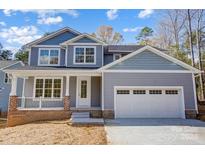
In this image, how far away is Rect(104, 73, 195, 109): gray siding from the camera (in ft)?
40.4

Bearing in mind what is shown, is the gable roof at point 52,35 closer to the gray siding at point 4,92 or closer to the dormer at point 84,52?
the dormer at point 84,52

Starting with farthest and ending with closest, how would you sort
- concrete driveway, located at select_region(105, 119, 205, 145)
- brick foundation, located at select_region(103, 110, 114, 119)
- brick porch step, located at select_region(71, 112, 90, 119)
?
brick foundation, located at select_region(103, 110, 114, 119) → brick porch step, located at select_region(71, 112, 90, 119) → concrete driveway, located at select_region(105, 119, 205, 145)

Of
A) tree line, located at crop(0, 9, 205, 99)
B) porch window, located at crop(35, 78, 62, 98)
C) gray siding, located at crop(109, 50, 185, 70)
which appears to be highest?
tree line, located at crop(0, 9, 205, 99)

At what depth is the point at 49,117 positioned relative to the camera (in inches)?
467

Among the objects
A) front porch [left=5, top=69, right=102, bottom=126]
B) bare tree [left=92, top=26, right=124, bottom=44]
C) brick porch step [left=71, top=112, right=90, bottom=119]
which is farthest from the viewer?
bare tree [left=92, top=26, right=124, bottom=44]

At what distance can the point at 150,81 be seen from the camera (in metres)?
12.5

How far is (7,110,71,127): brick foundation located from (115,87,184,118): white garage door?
3.57m

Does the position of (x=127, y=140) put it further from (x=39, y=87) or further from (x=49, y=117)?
(x=39, y=87)

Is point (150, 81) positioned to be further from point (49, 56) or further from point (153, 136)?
point (49, 56)

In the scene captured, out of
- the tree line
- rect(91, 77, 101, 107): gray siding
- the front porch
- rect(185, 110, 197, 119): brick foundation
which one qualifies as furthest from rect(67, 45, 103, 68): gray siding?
the tree line

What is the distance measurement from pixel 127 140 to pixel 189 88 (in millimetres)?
7639

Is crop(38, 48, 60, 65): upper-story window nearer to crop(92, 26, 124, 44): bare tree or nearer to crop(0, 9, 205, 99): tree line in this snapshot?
crop(0, 9, 205, 99): tree line

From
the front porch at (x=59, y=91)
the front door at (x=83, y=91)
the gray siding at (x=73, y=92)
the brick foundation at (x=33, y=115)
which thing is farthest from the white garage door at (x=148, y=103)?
the brick foundation at (x=33, y=115)

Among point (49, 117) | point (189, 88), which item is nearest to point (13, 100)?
point (49, 117)
